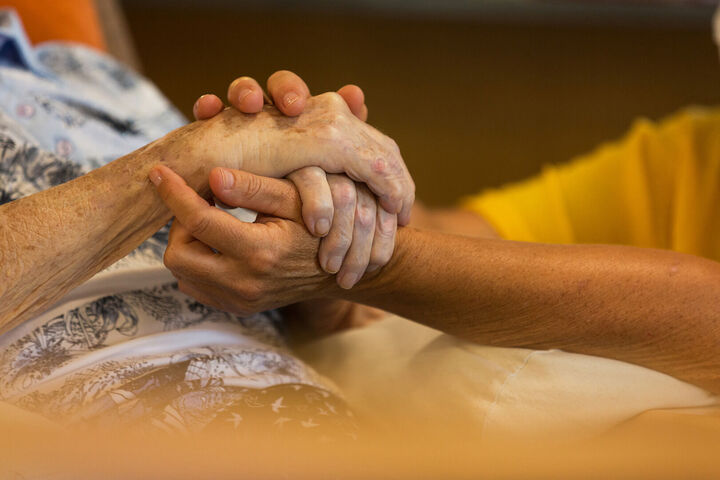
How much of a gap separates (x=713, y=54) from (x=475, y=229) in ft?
5.33

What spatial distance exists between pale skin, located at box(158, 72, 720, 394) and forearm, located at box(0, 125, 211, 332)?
0.10ft

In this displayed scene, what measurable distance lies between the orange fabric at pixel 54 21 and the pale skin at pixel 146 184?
0.86 m

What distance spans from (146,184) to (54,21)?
0.91 metres

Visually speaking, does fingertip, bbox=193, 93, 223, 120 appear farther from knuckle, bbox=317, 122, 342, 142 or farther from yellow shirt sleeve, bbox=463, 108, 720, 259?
yellow shirt sleeve, bbox=463, 108, 720, 259

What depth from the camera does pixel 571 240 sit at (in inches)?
48.4

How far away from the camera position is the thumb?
2.19 feet

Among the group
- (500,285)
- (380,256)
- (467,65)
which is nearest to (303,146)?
(380,256)

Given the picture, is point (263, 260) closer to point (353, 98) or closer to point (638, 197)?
point (353, 98)

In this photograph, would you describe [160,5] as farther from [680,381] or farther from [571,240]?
[680,381]

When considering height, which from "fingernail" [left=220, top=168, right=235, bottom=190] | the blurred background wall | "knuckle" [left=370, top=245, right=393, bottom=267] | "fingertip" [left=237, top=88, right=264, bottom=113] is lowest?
"knuckle" [left=370, top=245, right=393, bottom=267]

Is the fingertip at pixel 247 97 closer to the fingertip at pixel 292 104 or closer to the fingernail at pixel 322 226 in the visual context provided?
the fingertip at pixel 292 104

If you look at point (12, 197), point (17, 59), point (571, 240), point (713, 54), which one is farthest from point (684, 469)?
point (713, 54)

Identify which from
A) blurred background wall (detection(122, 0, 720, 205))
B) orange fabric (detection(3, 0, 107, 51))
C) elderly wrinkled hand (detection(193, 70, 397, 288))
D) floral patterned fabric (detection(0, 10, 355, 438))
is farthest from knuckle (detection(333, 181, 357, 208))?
blurred background wall (detection(122, 0, 720, 205))

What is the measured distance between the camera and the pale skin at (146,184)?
67cm
